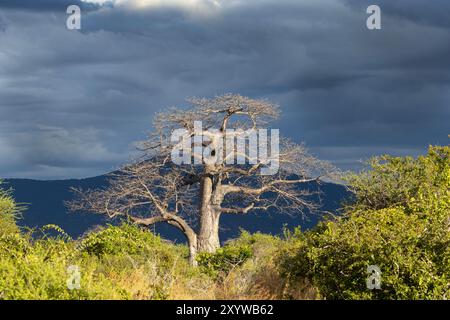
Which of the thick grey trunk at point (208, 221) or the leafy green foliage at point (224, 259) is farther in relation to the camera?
the thick grey trunk at point (208, 221)

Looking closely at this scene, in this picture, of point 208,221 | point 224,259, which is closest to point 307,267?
point 224,259

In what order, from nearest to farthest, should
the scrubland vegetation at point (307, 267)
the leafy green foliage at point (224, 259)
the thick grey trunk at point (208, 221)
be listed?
the scrubland vegetation at point (307, 267)
the leafy green foliage at point (224, 259)
the thick grey trunk at point (208, 221)

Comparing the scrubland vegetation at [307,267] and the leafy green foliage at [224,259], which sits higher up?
the scrubland vegetation at [307,267]

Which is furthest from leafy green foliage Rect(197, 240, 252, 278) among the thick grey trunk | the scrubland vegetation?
the thick grey trunk

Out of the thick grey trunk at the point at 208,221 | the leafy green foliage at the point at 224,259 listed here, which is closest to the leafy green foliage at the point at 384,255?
the leafy green foliage at the point at 224,259

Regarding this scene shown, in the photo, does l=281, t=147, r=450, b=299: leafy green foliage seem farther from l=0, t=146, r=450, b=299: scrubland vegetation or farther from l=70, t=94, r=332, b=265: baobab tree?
l=70, t=94, r=332, b=265: baobab tree

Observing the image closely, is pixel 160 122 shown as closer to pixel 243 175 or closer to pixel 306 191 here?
pixel 243 175

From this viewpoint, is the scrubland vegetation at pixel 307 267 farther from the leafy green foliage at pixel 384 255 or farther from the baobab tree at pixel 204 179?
the baobab tree at pixel 204 179

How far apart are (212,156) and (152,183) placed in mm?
3432

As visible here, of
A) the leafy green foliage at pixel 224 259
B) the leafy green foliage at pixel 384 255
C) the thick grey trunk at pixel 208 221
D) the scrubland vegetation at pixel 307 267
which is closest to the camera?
the scrubland vegetation at pixel 307 267

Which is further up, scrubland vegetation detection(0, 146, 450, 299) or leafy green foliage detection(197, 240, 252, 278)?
scrubland vegetation detection(0, 146, 450, 299)

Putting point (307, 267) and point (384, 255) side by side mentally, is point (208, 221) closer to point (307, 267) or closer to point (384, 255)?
point (307, 267)
